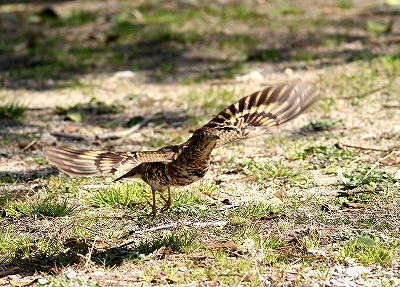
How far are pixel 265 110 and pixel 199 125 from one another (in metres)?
2.65

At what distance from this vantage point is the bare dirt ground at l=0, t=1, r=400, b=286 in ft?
16.5

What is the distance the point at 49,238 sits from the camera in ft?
18.1

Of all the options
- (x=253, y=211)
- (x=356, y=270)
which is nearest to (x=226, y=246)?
(x=253, y=211)

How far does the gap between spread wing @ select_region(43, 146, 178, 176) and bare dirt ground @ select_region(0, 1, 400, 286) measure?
60cm

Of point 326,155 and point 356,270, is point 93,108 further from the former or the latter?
point 356,270

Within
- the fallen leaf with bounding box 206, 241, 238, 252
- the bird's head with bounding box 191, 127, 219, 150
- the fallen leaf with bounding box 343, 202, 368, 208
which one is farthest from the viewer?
the fallen leaf with bounding box 343, 202, 368, 208

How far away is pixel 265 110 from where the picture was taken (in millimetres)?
5695

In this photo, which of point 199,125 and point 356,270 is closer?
point 356,270

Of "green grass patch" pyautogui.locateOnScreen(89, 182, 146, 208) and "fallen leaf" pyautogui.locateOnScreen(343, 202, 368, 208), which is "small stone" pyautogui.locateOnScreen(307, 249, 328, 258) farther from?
"green grass patch" pyautogui.locateOnScreen(89, 182, 146, 208)

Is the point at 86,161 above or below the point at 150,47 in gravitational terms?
above

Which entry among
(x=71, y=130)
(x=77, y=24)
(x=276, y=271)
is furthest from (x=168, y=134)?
(x=77, y=24)

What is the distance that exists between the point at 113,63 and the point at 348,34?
10.9 feet

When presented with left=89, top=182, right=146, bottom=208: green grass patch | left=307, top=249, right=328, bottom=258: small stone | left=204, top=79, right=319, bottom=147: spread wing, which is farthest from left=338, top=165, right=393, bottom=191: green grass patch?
left=89, top=182, right=146, bottom=208: green grass patch

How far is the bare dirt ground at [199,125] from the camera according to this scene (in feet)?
16.5
